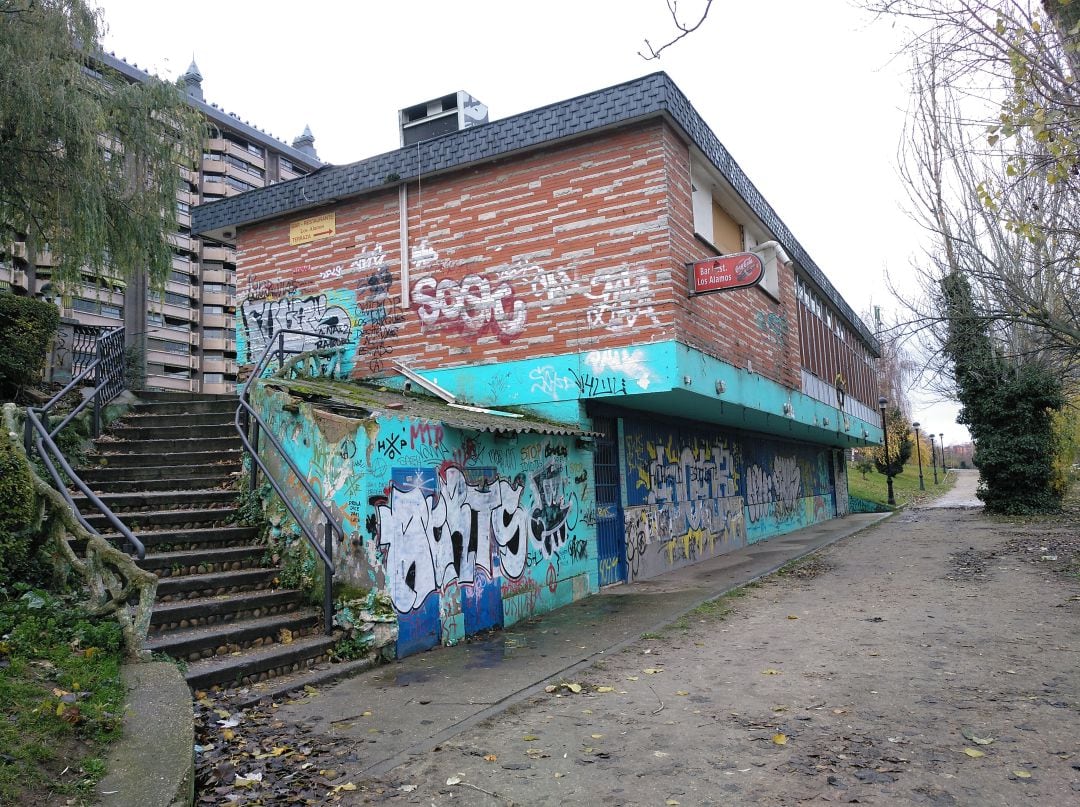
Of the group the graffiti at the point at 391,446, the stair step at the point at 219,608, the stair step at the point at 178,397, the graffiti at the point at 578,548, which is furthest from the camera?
the stair step at the point at 178,397

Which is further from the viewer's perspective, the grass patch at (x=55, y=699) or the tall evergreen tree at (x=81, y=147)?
the tall evergreen tree at (x=81, y=147)

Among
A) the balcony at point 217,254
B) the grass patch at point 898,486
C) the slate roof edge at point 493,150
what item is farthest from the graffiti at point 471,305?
the balcony at point 217,254

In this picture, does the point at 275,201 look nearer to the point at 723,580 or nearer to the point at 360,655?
the point at 360,655

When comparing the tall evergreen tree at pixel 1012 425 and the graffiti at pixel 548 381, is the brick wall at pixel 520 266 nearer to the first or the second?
the graffiti at pixel 548 381

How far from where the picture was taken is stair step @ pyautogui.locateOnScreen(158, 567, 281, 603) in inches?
254

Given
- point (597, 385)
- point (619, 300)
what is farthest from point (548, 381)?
point (619, 300)

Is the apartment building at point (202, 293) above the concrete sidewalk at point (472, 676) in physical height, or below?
above

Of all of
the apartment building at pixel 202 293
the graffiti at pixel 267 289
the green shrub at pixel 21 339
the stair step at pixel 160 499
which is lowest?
the stair step at pixel 160 499

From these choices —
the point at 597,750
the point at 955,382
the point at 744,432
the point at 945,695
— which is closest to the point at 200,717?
the point at 597,750

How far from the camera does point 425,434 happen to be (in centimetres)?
768

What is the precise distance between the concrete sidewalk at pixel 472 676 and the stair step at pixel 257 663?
43 centimetres

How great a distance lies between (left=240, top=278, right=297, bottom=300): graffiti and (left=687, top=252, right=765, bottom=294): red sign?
22.0ft

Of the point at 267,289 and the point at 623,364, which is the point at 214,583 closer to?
the point at 623,364

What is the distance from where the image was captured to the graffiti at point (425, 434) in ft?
24.6
